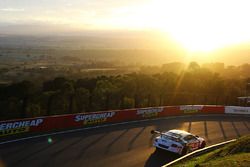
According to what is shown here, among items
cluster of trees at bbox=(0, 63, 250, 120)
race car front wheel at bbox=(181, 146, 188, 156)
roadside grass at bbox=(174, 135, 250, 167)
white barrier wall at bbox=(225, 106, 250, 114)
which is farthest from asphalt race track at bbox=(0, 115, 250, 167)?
white barrier wall at bbox=(225, 106, 250, 114)

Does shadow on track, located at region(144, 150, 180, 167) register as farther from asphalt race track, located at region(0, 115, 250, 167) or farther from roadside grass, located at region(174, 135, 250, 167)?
roadside grass, located at region(174, 135, 250, 167)

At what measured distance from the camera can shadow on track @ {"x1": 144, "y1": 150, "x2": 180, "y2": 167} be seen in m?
17.1

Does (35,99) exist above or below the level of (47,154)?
above

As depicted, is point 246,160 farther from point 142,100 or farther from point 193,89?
point 193,89

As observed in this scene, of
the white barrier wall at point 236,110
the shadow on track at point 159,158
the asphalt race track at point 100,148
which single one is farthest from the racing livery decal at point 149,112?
the shadow on track at point 159,158

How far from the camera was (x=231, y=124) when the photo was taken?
3131 cm

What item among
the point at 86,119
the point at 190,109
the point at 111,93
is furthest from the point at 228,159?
the point at 190,109

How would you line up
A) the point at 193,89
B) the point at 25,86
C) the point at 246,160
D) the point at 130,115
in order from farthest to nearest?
the point at 193,89 → the point at 25,86 → the point at 130,115 → the point at 246,160

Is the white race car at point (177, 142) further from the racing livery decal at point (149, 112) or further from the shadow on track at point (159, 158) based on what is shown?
the racing livery decal at point (149, 112)

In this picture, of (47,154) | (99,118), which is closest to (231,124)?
(99,118)

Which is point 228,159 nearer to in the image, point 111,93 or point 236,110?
point 111,93

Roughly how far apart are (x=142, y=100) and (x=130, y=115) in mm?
8468

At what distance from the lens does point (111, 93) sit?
34250 millimetres

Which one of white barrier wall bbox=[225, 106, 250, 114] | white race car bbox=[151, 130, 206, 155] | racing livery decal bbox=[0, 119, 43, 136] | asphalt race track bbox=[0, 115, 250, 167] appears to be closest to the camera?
asphalt race track bbox=[0, 115, 250, 167]
